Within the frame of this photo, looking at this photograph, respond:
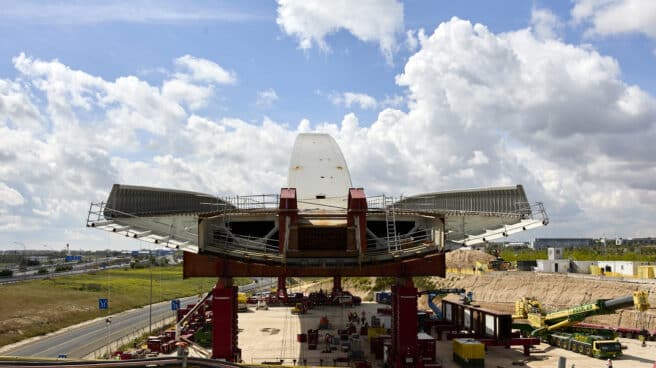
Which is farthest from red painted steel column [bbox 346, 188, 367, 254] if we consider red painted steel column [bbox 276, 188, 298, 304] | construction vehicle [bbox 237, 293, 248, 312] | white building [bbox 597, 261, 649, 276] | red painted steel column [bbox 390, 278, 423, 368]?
white building [bbox 597, 261, 649, 276]

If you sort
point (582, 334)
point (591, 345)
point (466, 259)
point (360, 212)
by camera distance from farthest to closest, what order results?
point (466, 259), point (582, 334), point (591, 345), point (360, 212)

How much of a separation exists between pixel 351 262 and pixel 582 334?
2487 centimetres

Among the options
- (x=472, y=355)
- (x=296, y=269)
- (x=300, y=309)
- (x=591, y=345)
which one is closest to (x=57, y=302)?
(x=300, y=309)

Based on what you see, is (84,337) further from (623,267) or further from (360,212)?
(623,267)

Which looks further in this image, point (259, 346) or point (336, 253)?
point (259, 346)

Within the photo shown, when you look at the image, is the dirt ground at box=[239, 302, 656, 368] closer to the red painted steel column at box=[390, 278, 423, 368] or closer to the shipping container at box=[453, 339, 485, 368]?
the shipping container at box=[453, 339, 485, 368]

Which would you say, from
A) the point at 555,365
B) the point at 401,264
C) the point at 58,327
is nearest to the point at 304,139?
the point at 401,264

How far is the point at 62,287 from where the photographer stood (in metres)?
88.8

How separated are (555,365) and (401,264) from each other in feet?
45.8

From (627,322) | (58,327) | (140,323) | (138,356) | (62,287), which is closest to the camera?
(138,356)

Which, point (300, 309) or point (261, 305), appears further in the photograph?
point (261, 305)

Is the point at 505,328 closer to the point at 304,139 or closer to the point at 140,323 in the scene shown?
the point at 304,139

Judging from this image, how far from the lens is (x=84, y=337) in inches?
2078

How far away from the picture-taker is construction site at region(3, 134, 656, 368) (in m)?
30.3
